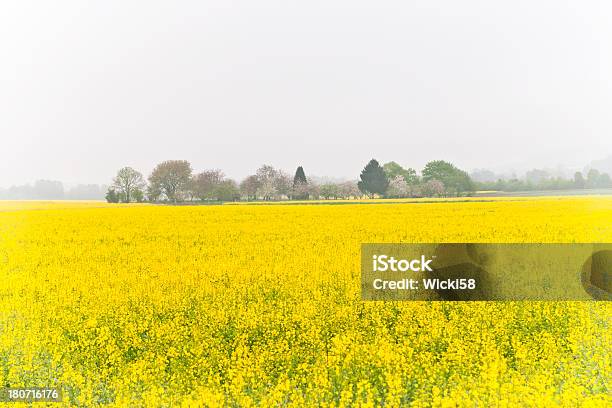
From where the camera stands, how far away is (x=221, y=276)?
12625mm

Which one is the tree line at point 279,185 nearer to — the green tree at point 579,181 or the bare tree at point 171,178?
the bare tree at point 171,178

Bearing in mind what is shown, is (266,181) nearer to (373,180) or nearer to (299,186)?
(299,186)

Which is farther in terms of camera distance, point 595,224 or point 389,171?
point 389,171

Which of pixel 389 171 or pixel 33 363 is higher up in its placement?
pixel 389 171

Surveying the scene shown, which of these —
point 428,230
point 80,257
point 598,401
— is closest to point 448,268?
point 598,401

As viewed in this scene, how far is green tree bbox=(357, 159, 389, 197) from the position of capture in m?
75.5

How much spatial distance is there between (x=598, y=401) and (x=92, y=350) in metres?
7.93

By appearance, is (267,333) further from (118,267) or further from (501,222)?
(501,222)

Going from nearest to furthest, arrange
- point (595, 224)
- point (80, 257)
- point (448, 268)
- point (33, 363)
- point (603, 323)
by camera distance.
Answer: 1. point (33, 363)
2. point (603, 323)
3. point (448, 268)
4. point (80, 257)
5. point (595, 224)

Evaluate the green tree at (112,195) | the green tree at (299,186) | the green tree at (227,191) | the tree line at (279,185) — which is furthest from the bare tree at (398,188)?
the green tree at (112,195)
